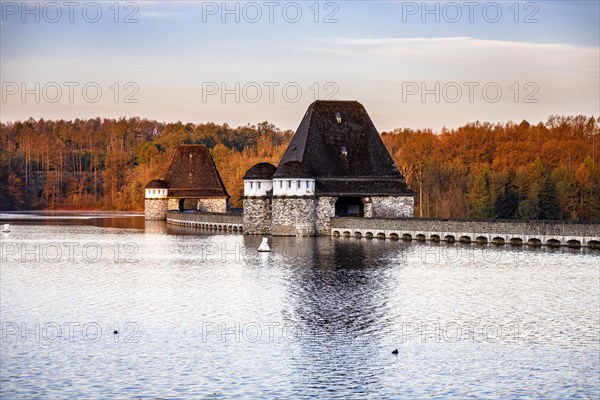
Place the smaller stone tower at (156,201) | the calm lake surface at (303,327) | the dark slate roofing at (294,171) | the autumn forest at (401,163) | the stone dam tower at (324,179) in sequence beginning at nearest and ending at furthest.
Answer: the calm lake surface at (303,327)
the dark slate roofing at (294,171)
the stone dam tower at (324,179)
the autumn forest at (401,163)
the smaller stone tower at (156,201)

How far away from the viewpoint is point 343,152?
2030 inches

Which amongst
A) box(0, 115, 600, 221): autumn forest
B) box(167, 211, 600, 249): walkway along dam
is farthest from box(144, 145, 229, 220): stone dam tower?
box(167, 211, 600, 249): walkway along dam

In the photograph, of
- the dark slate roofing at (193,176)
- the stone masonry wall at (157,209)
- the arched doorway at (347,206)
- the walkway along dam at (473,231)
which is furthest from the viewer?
the stone masonry wall at (157,209)

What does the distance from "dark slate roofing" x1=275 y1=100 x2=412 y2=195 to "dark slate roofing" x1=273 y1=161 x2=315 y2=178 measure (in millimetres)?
164

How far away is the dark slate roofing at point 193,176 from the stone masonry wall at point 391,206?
2484 centimetres

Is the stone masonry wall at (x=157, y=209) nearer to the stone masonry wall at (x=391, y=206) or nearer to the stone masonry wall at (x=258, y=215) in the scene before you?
the stone masonry wall at (x=258, y=215)

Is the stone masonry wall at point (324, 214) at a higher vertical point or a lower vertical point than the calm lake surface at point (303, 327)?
higher

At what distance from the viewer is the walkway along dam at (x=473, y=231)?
39.8 metres

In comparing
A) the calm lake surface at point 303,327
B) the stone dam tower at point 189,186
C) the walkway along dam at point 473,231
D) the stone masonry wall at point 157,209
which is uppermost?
the stone dam tower at point 189,186

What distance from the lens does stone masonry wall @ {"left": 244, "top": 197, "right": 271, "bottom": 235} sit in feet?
167

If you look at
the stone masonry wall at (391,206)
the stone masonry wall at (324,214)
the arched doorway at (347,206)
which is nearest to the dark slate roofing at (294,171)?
the stone masonry wall at (324,214)

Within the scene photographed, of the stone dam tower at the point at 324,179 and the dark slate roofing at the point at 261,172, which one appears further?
the dark slate roofing at the point at 261,172

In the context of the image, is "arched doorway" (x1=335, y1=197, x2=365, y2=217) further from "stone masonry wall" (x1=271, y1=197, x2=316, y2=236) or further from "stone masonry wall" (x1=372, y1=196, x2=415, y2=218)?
"stone masonry wall" (x1=271, y1=197, x2=316, y2=236)

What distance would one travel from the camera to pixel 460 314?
887 inches
